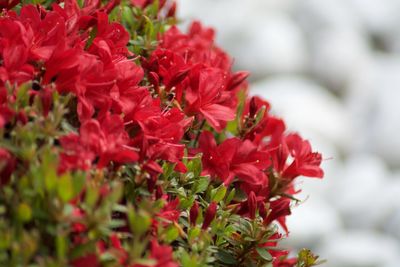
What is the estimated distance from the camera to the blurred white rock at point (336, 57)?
17.0ft

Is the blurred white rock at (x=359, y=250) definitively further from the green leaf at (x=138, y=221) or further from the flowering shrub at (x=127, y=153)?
the green leaf at (x=138, y=221)

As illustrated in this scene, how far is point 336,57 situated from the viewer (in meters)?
5.19

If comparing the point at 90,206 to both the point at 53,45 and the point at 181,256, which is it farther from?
the point at 53,45

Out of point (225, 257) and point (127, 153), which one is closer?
point (127, 153)

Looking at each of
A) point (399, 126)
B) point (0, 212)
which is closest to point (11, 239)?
point (0, 212)

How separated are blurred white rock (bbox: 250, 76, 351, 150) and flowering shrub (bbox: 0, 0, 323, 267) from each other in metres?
2.98

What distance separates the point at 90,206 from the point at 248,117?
65 centimetres

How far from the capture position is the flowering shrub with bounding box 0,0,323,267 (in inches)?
38.8

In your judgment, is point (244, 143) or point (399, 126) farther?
point (399, 126)

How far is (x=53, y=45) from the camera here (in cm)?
124

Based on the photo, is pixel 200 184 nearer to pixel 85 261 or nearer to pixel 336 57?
pixel 85 261

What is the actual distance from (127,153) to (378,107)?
4.12 metres

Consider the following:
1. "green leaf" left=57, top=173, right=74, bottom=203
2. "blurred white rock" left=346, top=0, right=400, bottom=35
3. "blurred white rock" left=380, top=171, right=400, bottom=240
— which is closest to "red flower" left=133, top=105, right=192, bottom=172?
"green leaf" left=57, top=173, right=74, bottom=203

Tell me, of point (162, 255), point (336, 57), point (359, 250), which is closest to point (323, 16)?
point (336, 57)
